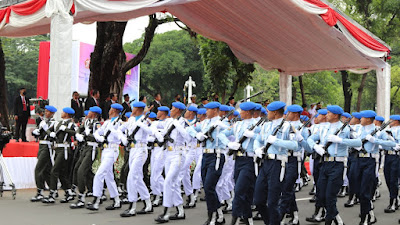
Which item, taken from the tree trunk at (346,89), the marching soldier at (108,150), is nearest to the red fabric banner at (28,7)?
the marching soldier at (108,150)

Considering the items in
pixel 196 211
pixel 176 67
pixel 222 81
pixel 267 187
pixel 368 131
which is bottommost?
pixel 196 211

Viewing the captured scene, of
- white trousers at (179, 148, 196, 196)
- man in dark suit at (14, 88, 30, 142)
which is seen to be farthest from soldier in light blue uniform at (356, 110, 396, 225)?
man in dark suit at (14, 88, 30, 142)

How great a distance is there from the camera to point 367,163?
11.1 m

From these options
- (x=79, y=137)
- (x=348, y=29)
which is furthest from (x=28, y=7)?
(x=348, y=29)

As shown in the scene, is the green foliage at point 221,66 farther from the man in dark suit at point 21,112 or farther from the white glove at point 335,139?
the white glove at point 335,139

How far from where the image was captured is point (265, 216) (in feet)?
30.1

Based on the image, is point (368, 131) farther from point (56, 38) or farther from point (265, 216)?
point (56, 38)

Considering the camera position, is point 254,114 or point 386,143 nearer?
point 254,114

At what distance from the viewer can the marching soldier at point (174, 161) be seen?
1092 cm

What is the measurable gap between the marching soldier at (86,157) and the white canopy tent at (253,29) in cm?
224

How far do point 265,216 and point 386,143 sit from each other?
356cm

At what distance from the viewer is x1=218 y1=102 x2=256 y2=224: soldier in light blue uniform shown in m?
9.37

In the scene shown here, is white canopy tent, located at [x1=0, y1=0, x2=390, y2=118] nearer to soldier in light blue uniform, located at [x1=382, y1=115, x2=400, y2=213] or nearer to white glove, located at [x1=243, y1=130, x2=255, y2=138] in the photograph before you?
soldier in light blue uniform, located at [x1=382, y1=115, x2=400, y2=213]

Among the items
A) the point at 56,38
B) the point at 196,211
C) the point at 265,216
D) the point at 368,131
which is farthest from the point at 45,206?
the point at 368,131
